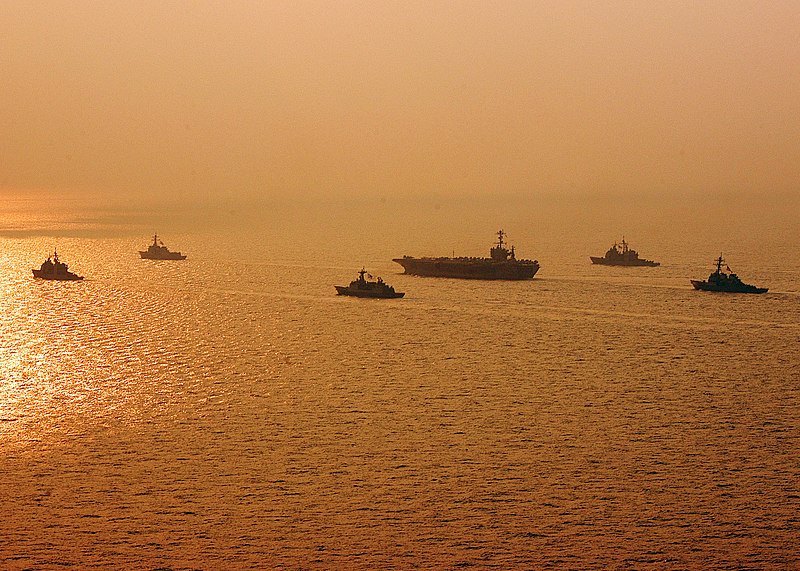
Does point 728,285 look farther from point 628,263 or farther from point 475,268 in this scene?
point 628,263

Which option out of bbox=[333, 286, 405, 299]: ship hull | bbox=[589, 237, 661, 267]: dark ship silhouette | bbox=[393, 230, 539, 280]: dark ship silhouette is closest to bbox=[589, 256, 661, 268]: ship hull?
bbox=[589, 237, 661, 267]: dark ship silhouette

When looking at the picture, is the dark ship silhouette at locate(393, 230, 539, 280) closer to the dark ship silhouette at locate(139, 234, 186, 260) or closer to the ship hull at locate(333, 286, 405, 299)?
the ship hull at locate(333, 286, 405, 299)

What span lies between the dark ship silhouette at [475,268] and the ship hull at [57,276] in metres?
43.7

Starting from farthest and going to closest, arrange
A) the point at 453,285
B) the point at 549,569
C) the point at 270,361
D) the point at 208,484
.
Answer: the point at 453,285 < the point at 270,361 < the point at 208,484 < the point at 549,569

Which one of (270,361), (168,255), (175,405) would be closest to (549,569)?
(175,405)

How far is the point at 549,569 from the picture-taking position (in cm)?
3148

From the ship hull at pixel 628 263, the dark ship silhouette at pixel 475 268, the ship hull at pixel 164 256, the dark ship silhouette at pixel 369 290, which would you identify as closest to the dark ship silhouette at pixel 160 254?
the ship hull at pixel 164 256

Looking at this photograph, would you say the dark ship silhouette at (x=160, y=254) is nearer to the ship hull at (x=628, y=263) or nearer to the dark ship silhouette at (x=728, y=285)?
the ship hull at (x=628, y=263)

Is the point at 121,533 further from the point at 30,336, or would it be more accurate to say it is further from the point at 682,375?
the point at 30,336

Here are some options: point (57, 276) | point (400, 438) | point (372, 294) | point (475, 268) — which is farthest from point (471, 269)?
point (400, 438)

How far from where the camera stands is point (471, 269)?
429ft

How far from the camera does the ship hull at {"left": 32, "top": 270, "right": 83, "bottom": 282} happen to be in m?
127

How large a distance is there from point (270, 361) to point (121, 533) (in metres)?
33.5

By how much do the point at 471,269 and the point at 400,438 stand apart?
3378 inches
